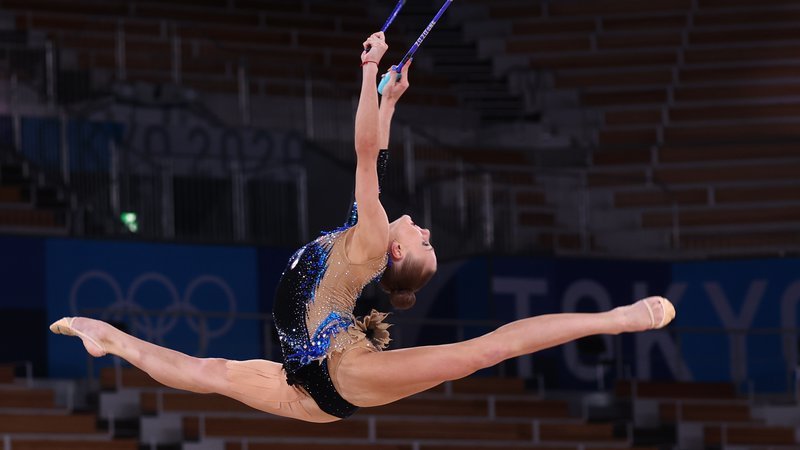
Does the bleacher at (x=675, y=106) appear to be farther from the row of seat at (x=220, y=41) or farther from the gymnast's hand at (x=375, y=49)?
the gymnast's hand at (x=375, y=49)

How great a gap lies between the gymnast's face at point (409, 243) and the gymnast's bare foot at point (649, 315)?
2.88ft

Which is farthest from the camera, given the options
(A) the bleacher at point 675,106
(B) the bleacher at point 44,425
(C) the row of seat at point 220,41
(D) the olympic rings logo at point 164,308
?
(A) the bleacher at point 675,106

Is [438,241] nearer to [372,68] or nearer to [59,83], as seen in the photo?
[59,83]

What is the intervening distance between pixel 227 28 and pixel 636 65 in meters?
3.92

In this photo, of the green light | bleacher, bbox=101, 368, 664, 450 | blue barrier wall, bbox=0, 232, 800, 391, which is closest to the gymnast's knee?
bleacher, bbox=101, 368, 664, 450

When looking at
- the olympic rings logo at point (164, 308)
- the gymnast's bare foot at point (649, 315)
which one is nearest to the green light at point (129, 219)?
the olympic rings logo at point (164, 308)

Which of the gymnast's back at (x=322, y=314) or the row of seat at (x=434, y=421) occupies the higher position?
the gymnast's back at (x=322, y=314)

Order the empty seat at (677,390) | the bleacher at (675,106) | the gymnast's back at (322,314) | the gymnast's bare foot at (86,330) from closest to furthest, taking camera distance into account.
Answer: the gymnast's back at (322,314) < the gymnast's bare foot at (86,330) < the empty seat at (677,390) < the bleacher at (675,106)

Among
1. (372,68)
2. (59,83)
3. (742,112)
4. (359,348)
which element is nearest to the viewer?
(372,68)

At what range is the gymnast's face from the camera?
573 centimetres

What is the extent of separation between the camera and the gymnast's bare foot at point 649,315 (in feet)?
16.9

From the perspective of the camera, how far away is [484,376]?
11680 mm

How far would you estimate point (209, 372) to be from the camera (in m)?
5.93

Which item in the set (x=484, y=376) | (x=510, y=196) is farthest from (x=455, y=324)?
(x=510, y=196)
